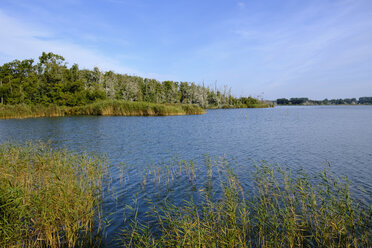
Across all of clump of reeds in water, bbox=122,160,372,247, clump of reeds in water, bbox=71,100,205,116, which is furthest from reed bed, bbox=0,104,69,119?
clump of reeds in water, bbox=122,160,372,247

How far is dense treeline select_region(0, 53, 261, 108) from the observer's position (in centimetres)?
5194

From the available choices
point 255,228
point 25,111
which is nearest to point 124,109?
point 25,111

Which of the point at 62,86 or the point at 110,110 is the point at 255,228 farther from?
the point at 62,86

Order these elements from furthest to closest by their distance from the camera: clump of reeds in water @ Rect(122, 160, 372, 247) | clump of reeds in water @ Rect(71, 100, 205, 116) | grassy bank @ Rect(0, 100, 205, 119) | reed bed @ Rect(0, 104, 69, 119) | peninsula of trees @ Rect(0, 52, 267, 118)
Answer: peninsula of trees @ Rect(0, 52, 267, 118), clump of reeds in water @ Rect(71, 100, 205, 116), grassy bank @ Rect(0, 100, 205, 119), reed bed @ Rect(0, 104, 69, 119), clump of reeds in water @ Rect(122, 160, 372, 247)

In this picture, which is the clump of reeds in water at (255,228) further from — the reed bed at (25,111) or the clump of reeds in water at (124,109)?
the reed bed at (25,111)

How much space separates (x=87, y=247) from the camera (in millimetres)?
5223

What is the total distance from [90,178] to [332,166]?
1169 cm

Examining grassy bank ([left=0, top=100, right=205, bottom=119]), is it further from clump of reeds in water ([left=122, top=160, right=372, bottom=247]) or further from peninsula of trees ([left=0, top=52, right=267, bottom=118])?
clump of reeds in water ([left=122, top=160, right=372, bottom=247])

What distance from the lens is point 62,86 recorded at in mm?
54406

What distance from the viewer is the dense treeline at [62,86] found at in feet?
170

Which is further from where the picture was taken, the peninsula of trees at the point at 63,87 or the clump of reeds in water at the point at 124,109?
the peninsula of trees at the point at 63,87

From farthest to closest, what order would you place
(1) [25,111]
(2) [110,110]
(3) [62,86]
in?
(3) [62,86]
(2) [110,110]
(1) [25,111]

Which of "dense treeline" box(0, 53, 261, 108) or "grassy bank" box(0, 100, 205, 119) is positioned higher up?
"dense treeline" box(0, 53, 261, 108)

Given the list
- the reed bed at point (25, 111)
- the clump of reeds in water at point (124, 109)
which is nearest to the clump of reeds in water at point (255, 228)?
the clump of reeds in water at point (124, 109)
